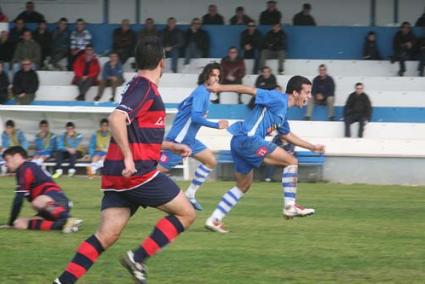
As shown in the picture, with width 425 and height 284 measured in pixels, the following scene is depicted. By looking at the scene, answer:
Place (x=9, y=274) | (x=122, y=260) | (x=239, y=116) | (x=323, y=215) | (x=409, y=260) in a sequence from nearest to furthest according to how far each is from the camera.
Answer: (x=122, y=260) < (x=9, y=274) < (x=409, y=260) < (x=323, y=215) < (x=239, y=116)

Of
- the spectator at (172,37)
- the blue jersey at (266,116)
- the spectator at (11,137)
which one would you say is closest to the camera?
the blue jersey at (266,116)

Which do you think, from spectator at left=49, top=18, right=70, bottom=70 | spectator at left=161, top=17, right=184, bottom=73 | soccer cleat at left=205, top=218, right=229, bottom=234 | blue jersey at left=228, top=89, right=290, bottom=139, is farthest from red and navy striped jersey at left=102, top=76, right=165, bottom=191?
spectator at left=49, top=18, right=70, bottom=70

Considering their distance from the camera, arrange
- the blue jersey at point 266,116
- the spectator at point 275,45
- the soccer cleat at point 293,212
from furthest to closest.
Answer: the spectator at point 275,45 < the soccer cleat at point 293,212 < the blue jersey at point 266,116

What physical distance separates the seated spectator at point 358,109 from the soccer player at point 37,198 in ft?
37.3

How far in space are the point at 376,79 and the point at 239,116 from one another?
12.3ft

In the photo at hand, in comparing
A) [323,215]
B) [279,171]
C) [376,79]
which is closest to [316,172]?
[279,171]

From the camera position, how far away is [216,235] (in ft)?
35.9

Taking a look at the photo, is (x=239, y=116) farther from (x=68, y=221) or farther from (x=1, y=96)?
(x=68, y=221)

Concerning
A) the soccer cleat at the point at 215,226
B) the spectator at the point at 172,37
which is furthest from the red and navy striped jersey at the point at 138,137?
the spectator at the point at 172,37

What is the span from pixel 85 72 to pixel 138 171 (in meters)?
17.0

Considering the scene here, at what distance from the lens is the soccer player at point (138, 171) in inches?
284

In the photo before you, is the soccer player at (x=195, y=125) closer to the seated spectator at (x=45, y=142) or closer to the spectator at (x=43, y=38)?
the seated spectator at (x=45, y=142)

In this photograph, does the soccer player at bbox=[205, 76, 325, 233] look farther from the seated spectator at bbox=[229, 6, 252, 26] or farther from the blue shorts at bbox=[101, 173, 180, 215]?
the seated spectator at bbox=[229, 6, 252, 26]

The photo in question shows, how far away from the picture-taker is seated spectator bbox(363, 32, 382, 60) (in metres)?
24.4
